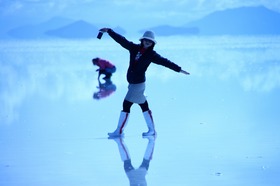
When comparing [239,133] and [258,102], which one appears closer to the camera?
[239,133]

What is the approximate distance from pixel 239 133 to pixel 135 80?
1.59 m

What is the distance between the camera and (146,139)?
27.9ft

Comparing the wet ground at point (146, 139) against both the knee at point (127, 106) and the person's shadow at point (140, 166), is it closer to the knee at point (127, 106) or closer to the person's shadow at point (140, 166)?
the person's shadow at point (140, 166)

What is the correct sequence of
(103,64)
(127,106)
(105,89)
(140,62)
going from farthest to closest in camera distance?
(103,64) → (105,89) → (127,106) → (140,62)

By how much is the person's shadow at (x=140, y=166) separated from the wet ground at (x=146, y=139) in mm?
10

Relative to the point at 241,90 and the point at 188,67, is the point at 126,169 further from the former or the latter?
the point at 188,67

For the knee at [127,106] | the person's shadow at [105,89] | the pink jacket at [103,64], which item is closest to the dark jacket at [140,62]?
the knee at [127,106]

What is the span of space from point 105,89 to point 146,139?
21.1 feet

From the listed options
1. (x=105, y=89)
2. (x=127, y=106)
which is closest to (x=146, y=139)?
(x=127, y=106)

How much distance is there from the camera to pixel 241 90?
13688 millimetres

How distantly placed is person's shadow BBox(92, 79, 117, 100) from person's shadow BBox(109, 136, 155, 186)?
486 cm

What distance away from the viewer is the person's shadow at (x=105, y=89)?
44.1 feet

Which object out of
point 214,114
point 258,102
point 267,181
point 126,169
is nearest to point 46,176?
point 126,169

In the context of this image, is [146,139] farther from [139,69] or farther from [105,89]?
[105,89]
